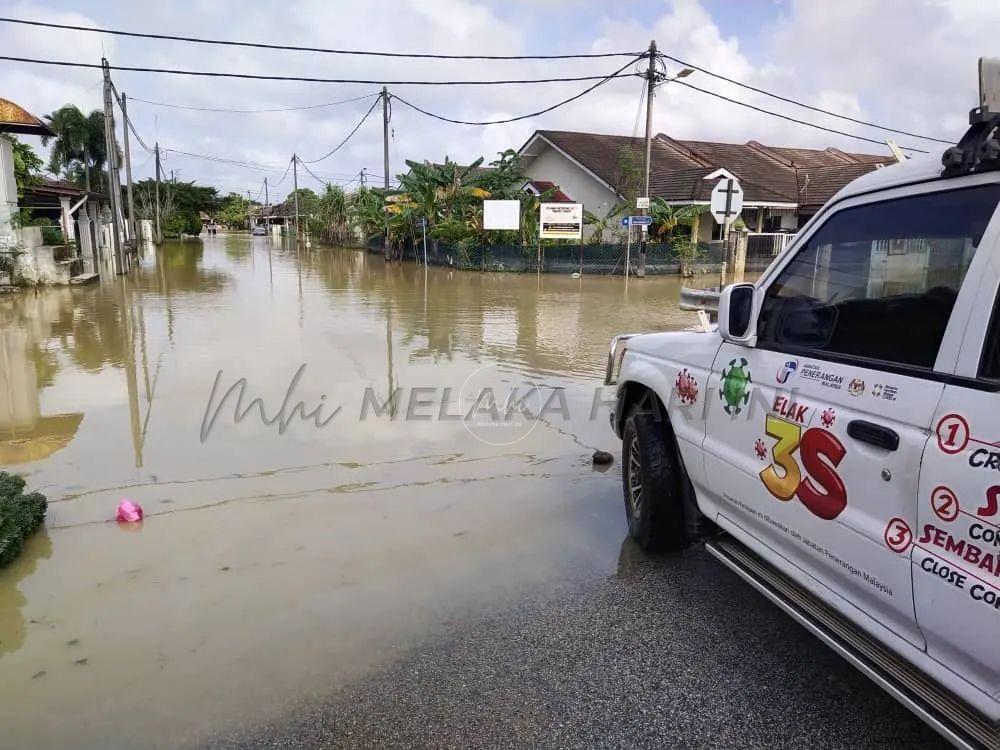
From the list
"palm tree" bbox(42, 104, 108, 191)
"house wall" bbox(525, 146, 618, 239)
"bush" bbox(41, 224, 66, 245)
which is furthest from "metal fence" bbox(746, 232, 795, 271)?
"palm tree" bbox(42, 104, 108, 191)

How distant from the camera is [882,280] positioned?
103 inches

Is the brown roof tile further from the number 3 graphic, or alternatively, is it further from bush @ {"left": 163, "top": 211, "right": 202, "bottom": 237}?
bush @ {"left": 163, "top": 211, "right": 202, "bottom": 237}

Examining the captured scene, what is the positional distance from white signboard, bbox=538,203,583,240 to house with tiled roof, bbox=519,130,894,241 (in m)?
3.41

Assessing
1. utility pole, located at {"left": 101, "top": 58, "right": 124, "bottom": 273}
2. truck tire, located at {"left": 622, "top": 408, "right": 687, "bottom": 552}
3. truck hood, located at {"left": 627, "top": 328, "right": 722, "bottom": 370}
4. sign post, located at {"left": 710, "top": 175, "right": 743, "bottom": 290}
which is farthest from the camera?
utility pole, located at {"left": 101, "top": 58, "right": 124, "bottom": 273}

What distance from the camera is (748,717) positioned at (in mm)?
2834

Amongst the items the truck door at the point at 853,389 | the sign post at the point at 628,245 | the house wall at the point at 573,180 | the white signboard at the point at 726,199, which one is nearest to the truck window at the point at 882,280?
the truck door at the point at 853,389

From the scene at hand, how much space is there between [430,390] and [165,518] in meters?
3.86

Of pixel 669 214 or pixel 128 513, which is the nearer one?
pixel 128 513

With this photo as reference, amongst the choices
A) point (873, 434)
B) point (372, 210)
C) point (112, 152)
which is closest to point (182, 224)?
point (372, 210)

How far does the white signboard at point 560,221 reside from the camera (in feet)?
86.8

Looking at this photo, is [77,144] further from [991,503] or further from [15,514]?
[991,503]

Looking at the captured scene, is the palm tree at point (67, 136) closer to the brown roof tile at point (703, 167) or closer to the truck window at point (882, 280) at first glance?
the brown roof tile at point (703, 167)

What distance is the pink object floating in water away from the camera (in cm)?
471

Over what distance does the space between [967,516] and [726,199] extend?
45.1ft
